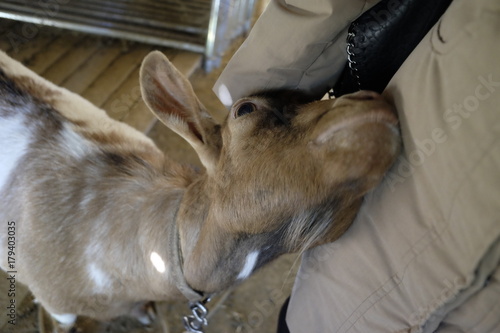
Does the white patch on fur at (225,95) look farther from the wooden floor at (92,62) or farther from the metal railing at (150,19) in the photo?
the metal railing at (150,19)

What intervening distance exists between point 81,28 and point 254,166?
11.7 feet

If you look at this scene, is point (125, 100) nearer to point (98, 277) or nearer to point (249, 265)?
point (98, 277)

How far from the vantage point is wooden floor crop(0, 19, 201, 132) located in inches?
140

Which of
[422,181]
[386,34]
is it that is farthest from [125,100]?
[422,181]

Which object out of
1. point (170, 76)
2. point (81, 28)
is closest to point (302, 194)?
point (170, 76)

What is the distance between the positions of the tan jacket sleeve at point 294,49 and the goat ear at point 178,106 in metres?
0.13

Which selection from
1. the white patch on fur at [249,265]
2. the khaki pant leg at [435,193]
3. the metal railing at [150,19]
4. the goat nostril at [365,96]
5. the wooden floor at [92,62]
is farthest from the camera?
the metal railing at [150,19]

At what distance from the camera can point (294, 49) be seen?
114 cm

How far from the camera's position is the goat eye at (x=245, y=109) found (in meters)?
1.29

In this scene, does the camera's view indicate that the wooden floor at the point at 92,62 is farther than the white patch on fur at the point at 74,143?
Yes

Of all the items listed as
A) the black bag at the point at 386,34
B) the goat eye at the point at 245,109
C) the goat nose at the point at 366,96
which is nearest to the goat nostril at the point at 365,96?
the goat nose at the point at 366,96

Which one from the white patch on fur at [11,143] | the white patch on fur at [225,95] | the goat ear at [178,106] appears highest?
the white patch on fur at [225,95]

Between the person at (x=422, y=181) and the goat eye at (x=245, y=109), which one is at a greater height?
the person at (x=422, y=181)

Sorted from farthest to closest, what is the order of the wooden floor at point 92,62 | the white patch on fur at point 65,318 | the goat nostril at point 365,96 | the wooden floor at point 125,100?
1. the wooden floor at point 92,62
2. the wooden floor at point 125,100
3. the white patch on fur at point 65,318
4. the goat nostril at point 365,96
